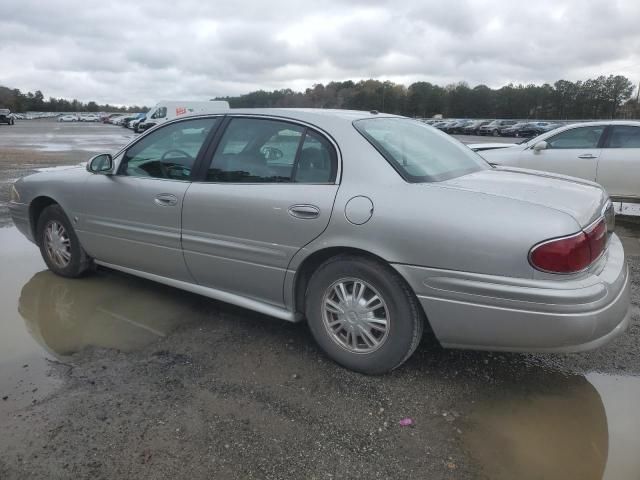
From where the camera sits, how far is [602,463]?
235cm

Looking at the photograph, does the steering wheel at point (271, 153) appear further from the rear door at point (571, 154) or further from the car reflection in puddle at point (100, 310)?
the rear door at point (571, 154)

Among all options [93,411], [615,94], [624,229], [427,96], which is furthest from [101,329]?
[427,96]

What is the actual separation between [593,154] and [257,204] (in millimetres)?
5902

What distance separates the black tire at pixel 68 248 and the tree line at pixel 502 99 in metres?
62.6

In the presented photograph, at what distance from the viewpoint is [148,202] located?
377 centimetres

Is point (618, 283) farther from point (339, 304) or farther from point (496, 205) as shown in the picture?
point (339, 304)

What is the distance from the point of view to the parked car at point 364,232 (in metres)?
2.49

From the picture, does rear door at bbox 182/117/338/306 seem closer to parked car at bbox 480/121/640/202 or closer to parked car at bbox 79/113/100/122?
parked car at bbox 480/121/640/202

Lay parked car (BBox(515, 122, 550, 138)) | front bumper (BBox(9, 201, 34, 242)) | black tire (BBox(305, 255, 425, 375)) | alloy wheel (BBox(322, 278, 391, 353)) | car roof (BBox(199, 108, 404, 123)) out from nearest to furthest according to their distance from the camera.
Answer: black tire (BBox(305, 255, 425, 375)), alloy wheel (BBox(322, 278, 391, 353)), car roof (BBox(199, 108, 404, 123)), front bumper (BBox(9, 201, 34, 242)), parked car (BBox(515, 122, 550, 138))

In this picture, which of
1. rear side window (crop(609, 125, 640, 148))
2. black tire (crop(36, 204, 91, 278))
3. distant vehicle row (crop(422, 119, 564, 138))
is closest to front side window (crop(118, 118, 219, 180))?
black tire (crop(36, 204, 91, 278))

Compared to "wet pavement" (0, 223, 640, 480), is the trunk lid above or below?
above

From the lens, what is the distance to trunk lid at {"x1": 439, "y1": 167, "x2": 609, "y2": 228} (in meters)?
2.64

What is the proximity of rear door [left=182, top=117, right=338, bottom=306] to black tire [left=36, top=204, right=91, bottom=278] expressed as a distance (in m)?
1.45

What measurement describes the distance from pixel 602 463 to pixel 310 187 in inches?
80.0
